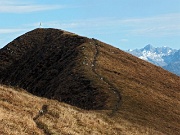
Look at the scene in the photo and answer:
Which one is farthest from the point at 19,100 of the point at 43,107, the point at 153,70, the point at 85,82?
the point at 153,70

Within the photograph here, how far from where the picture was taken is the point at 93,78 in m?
69.1

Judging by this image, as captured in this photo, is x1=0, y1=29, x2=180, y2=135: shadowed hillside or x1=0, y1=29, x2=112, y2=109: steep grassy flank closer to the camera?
x1=0, y1=29, x2=180, y2=135: shadowed hillside

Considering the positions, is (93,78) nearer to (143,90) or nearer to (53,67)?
(143,90)

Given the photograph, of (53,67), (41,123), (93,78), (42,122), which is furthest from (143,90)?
(41,123)

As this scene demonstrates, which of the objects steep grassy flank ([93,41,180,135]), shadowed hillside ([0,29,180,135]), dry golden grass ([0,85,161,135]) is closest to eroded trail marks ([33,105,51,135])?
dry golden grass ([0,85,161,135])

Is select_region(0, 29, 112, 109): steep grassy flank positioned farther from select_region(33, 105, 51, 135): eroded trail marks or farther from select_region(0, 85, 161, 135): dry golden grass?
select_region(33, 105, 51, 135): eroded trail marks

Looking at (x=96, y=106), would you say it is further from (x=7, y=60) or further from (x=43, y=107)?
(x=7, y=60)

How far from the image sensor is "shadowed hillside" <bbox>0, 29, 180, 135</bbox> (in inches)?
2148

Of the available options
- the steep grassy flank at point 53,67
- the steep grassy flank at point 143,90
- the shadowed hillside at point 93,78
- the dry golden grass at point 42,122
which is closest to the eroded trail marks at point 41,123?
the dry golden grass at point 42,122

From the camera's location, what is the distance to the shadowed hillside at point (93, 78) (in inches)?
2148

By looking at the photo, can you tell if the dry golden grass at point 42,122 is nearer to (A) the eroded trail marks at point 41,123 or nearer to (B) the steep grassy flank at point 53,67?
(A) the eroded trail marks at point 41,123

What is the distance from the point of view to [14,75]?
101 metres

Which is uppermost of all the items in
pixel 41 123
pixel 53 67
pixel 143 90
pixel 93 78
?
pixel 53 67

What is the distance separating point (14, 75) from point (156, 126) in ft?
208
